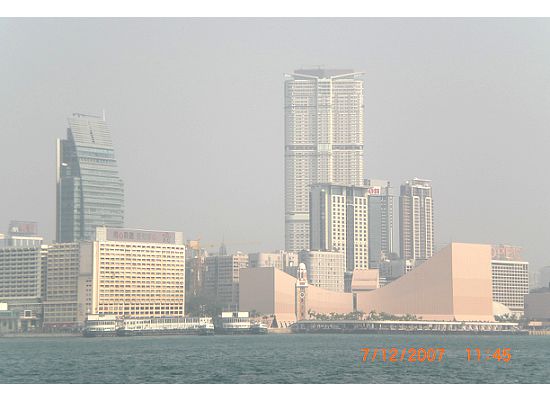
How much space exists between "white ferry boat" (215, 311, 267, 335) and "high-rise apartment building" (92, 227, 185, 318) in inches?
500

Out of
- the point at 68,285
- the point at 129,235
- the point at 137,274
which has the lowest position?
the point at 68,285

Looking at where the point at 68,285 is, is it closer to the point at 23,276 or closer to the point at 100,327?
the point at 23,276

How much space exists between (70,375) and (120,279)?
10801cm

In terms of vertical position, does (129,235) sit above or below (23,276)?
above

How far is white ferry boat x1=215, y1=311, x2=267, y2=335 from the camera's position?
158625mm

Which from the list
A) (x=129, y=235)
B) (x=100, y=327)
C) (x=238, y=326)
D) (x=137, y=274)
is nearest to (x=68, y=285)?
(x=137, y=274)

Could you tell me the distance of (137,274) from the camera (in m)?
175

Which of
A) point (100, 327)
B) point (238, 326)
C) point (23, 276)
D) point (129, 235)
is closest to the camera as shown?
point (100, 327)

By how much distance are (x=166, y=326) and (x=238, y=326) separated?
10.2m

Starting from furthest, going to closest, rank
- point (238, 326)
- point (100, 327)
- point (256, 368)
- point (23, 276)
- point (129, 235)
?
point (129, 235)
point (23, 276)
point (238, 326)
point (100, 327)
point (256, 368)

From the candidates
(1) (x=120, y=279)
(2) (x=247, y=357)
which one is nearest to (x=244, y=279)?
(1) (x=120, y=279)

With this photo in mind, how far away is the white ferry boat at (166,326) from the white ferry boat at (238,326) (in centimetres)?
172

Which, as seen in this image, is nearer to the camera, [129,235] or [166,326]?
[166,326]
